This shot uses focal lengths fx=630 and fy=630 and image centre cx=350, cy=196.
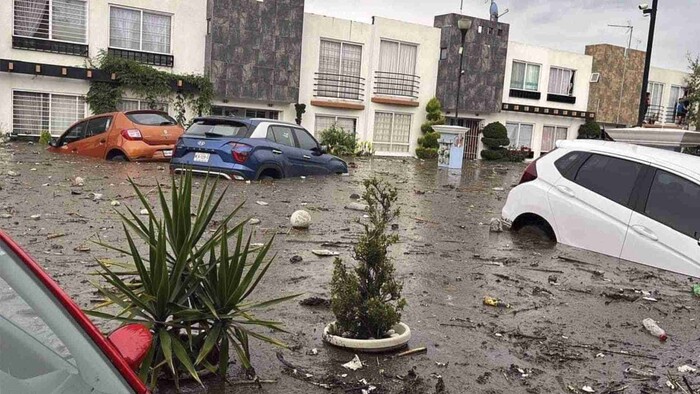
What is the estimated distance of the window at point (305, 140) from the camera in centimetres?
1540

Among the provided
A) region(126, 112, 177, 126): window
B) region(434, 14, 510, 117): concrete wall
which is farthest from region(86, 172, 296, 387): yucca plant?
region(434, 14, 510, 117): concrete wall

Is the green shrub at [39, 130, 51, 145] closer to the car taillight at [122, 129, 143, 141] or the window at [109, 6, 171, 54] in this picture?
the window at [109, 6, 171, 54]

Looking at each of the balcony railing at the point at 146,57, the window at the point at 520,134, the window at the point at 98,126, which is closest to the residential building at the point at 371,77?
the balcony railing at the point at 146,57

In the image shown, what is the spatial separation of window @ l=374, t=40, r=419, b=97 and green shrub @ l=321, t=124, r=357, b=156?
3.59 meters

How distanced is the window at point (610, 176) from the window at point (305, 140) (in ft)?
26.6

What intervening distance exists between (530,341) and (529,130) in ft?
110

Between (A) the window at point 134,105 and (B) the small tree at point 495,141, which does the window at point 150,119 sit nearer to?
(A) the window at point 134,105

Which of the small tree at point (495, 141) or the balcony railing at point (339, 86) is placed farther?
the small tree at point (495, 141)

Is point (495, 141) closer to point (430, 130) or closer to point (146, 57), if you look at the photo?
point (430, 130)

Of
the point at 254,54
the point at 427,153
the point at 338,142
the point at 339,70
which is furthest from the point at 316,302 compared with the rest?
the point at 427,153

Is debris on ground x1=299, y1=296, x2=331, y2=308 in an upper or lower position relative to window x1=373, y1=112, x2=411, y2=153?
lower


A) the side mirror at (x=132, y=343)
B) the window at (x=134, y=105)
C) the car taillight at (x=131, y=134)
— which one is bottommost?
the car taillight at (x=131, y=134)

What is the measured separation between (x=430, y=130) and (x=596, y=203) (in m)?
24.0

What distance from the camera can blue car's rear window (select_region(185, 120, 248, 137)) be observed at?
1405cm
